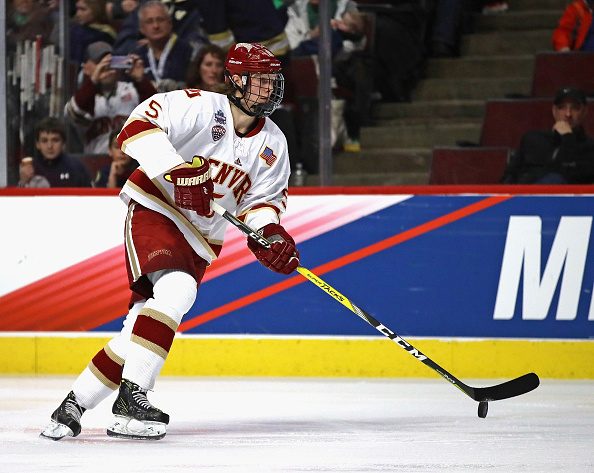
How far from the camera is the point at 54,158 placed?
16.3ft

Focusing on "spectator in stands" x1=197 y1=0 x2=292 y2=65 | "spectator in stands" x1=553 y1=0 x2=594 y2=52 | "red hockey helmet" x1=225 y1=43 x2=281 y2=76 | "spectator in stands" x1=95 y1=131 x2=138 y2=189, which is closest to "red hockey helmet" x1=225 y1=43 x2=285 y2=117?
"red hockey helmet" x1=225 y1=43 x2=281 y2=76

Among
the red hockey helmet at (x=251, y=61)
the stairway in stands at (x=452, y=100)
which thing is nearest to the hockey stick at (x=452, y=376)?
the red hockey helmet at (x=251, y=61)

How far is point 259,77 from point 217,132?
211 mm

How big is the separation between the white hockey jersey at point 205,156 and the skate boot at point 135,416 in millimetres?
516

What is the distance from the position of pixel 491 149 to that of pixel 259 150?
5.88 feet

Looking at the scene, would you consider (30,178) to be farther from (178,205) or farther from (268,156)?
(178,205)

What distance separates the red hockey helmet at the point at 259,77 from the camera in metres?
3.17

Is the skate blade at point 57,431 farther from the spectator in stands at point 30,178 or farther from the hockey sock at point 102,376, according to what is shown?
the spectator in stands at point 30,178

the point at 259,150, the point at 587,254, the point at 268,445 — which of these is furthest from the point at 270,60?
the point at 587,254

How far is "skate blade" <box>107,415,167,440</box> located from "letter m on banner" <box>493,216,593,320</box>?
209cm

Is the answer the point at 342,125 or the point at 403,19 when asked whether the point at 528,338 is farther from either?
the point at 403,19

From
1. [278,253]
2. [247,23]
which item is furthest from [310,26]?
[278,253]

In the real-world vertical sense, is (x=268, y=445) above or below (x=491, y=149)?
below

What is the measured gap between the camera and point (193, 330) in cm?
479
